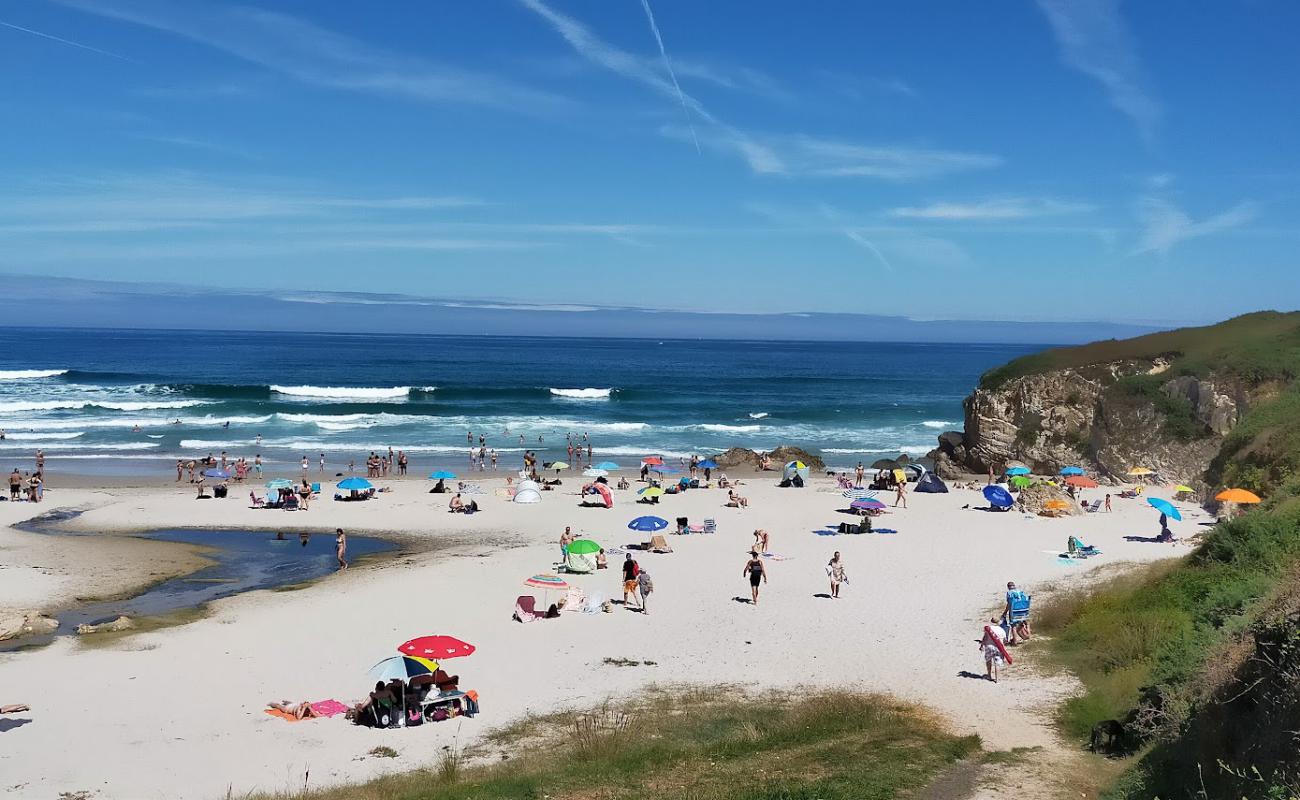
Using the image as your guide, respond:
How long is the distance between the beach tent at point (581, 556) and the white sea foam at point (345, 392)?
51.2 metres

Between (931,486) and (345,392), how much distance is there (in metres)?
51.3

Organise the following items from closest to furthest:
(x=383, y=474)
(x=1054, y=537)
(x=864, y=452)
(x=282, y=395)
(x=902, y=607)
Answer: (x=902, y=607), (x=1054, y=537), (x=383, y=474), (x=864, y=452), (x=282, y=395)

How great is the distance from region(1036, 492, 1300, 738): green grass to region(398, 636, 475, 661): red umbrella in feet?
26.1

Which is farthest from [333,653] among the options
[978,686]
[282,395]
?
[282,395]

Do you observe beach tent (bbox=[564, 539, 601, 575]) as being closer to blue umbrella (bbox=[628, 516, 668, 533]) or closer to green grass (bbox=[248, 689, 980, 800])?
blue umbrella (bbox=[628, 516, 668, 533])

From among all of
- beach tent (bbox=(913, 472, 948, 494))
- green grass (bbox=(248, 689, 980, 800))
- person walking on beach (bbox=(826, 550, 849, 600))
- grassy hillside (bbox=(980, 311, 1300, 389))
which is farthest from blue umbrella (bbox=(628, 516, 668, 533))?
grassy hillside (bbox=(980, 311, 1300, 389))

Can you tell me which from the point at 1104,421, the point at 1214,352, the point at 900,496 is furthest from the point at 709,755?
the point at 1214,352

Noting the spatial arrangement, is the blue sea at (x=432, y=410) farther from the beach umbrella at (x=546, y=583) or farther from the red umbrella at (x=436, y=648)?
the red umbrella at (x=436, y=648)

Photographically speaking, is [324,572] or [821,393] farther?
[821,393]

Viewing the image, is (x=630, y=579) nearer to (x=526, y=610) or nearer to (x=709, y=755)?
(x=526, y=610)

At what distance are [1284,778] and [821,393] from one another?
69.8m

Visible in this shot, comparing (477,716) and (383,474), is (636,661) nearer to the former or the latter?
(477,716)

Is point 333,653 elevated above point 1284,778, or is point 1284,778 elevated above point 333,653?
point 1284,778

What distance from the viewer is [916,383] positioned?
296ft
